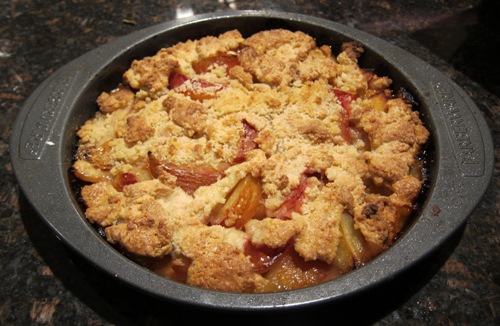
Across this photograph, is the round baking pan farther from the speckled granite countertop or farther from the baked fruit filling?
the speckled granite countertop

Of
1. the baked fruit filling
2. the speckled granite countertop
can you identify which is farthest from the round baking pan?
the speckled granite countertop

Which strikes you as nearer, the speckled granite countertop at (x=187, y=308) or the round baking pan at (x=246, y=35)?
the round baking pan at (x=246, y=35)

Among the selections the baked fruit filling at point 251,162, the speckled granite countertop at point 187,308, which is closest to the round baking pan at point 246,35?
the baked fruit filling at point 251,162

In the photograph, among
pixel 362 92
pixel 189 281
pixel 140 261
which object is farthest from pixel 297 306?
pixel 362 92

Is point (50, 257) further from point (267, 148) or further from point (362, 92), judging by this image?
point (362, 92)

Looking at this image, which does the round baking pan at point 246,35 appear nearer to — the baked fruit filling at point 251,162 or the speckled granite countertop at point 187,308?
the baked fruit filling at point 251,162
